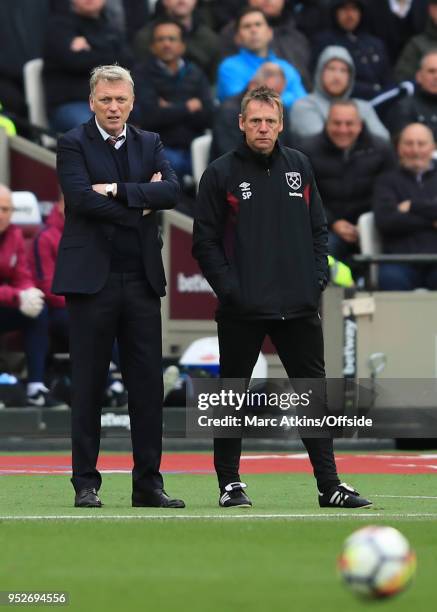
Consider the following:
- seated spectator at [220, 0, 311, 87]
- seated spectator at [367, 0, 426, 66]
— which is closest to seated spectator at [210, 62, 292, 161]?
seated spectator at [220, 0, 311, 87]

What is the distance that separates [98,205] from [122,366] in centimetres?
88

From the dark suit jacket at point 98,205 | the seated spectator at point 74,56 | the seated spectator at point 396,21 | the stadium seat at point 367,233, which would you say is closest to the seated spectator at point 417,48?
the seated spectator at point 396,21

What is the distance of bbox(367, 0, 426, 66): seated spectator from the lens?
1969 centimetres

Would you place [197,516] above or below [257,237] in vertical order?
below

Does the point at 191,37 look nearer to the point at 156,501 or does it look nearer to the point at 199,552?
the point at 156,501

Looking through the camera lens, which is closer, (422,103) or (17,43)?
(17,43)

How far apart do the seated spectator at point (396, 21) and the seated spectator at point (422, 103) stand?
154 cm

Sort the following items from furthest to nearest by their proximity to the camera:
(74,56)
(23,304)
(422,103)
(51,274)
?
(422,103)
(74,56)
(51,274)
(23,304)

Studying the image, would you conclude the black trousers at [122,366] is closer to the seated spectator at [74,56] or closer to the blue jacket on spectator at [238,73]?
the seated spectator at [74,56]

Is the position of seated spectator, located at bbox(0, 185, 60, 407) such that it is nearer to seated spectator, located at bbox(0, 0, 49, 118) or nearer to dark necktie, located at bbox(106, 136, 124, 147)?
seated spectator, located at bbox(0, 0, 49, 118)

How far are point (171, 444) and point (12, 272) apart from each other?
6.73ft

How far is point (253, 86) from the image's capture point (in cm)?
1662

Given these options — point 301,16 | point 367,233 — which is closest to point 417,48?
point 301,16

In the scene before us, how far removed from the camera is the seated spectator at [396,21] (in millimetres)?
19688
